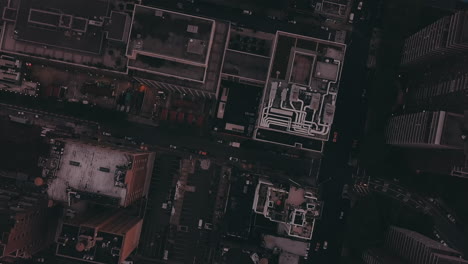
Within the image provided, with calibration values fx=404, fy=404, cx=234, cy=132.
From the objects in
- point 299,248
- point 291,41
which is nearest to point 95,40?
point 291,41

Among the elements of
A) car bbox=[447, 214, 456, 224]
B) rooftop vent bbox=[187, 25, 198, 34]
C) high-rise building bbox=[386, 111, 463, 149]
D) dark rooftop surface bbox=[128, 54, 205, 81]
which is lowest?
A: car bbox=[447, 214, 456, 224]

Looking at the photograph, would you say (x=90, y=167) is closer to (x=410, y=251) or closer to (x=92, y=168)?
(x=92, y=168)

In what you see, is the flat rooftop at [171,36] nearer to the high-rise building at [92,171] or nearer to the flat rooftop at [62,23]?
the flat rooftop at [62,23]

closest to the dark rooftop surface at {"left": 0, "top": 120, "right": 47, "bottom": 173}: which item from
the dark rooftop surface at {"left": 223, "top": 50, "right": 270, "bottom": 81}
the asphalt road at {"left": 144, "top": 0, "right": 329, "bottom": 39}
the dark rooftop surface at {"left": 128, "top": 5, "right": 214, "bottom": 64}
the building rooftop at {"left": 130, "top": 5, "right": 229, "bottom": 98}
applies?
the building rooftop at {"left": 130, "top": 5, "right": 229, "bottom": 98}

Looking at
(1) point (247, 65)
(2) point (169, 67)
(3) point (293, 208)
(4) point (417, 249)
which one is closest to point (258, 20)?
(1) point (247, 65)

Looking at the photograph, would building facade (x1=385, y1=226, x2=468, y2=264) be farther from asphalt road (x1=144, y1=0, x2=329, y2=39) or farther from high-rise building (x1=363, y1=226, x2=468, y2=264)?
asphalt road (x1=144, y1=0, x2=329, y2=39)

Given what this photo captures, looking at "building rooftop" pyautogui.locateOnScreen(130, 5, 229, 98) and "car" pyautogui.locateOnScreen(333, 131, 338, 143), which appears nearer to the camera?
"building rooftop" pyautogui.locateOnScreen(130, 5, 229, 98)
